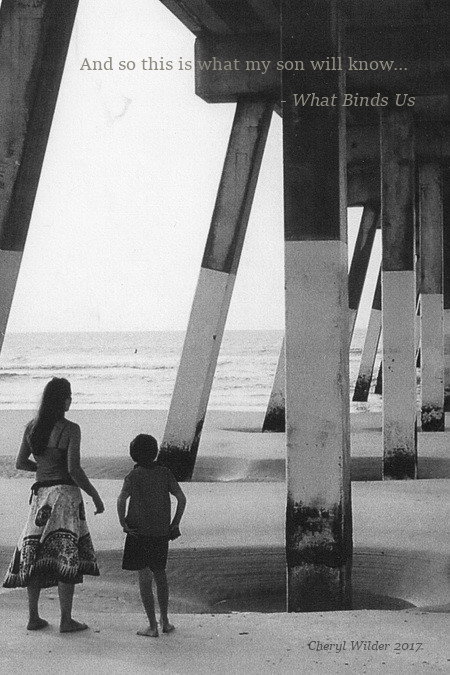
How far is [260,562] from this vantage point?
741cm

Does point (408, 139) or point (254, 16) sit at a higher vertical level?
point (254, 16)

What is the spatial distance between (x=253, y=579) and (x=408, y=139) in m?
7.45

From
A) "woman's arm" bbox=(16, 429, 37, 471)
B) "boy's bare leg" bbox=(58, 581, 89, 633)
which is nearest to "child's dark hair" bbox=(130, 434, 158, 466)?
"woman's arm" bbox=(16, 429, 37, 471)

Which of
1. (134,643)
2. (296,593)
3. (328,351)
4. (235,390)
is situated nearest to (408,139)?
(328,351)

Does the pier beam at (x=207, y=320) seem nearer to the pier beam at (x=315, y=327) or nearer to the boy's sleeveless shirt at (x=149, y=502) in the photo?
the pier beam at (x=315, y=327)

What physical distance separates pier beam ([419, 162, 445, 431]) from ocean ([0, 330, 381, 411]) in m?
7.02

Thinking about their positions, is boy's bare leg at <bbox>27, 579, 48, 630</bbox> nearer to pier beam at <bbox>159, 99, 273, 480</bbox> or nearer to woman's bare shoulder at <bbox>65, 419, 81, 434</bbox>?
woman's bare shoulder at <bbox>65, 419, 81, 434</bbox>

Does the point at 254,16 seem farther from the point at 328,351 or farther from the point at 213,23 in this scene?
the point at 328,351

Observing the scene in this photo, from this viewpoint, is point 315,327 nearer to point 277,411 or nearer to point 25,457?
point 25,457

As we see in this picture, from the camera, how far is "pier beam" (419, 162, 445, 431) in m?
17.7

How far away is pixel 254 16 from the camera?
11.9 meters

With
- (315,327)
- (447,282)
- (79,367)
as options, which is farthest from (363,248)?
(79,367)

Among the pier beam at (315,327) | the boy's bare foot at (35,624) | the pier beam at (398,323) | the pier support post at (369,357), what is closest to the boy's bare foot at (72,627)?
the boy's bare foot at (35,624)

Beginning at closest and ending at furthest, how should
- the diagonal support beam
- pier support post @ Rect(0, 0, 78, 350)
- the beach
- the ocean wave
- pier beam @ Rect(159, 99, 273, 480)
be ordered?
the beach, pier support post @ Rect(0, 0, 78, 350), pier beam @ Rect(159, 99, 273, 480), the diagonal support beam, the ocean wave
